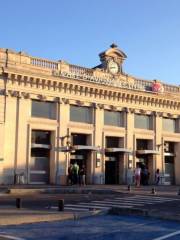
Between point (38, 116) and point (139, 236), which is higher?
point (38, 116)

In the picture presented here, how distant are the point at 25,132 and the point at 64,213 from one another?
66.4 feet

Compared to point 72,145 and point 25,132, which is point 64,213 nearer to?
point 25,132

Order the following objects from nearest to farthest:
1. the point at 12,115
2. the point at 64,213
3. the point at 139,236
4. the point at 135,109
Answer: the point at 139,236 → the point at 64,213 → the point at 12,115 → the point at 135,109

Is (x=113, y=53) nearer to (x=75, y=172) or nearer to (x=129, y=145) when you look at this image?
(x=129, y=145)

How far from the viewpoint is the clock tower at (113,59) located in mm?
41475

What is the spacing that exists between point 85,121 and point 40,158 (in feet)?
17.9

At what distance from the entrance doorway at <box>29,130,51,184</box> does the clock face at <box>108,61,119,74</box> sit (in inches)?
Result: 359

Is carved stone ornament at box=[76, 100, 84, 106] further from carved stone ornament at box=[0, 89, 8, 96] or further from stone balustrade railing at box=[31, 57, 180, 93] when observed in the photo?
carved stone ornament at box=[0, 89, 8, 96]

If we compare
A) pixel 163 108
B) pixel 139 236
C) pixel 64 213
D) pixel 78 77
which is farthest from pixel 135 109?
pixel 139 236

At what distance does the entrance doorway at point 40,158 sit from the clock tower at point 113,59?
920 cm

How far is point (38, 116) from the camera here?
36125mm

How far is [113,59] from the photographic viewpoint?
42.1 m

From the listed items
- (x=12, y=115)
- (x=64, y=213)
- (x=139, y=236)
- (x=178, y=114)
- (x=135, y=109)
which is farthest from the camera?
(x=178, y=114)

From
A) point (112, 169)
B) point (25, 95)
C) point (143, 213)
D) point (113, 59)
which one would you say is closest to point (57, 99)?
point (25, 95)
